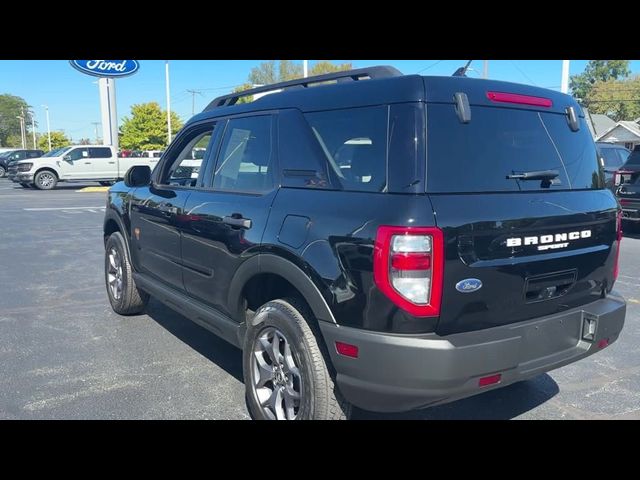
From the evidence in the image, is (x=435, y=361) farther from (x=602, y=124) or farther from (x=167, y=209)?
(x=602, y=124)

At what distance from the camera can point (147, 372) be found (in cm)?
397

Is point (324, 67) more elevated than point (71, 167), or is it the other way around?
point (324, 67)

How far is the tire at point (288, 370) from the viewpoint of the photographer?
2.65 m

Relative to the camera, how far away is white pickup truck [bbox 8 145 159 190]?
75.7 feet

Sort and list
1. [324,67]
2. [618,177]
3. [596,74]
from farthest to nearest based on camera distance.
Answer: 1. [596,74]
2. [324,67]
3. [618,177]

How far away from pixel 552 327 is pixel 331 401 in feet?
3.83

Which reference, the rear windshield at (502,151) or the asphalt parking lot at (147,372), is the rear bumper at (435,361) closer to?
the rear windshield at (502,151)

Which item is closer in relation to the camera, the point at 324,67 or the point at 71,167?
the point at 71,167

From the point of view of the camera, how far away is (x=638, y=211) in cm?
990

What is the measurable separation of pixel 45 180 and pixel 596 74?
263 ft

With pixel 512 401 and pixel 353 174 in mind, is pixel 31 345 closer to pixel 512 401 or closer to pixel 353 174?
pixel 353 174

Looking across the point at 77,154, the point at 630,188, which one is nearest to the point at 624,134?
the point at 630,188

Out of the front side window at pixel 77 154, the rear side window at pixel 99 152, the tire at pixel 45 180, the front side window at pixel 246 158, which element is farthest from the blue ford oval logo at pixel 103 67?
the front side window at pixel 246 158

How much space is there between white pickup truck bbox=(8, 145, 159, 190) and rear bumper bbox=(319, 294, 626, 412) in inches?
880
